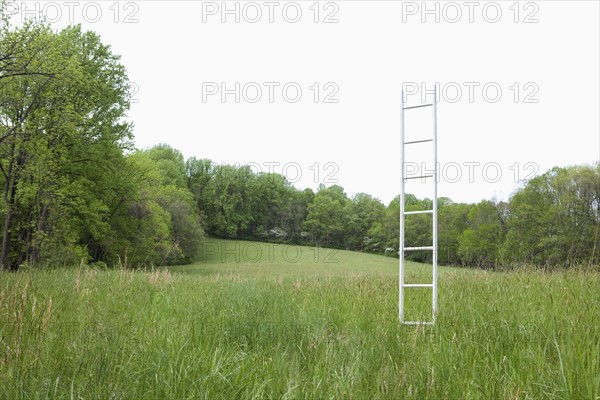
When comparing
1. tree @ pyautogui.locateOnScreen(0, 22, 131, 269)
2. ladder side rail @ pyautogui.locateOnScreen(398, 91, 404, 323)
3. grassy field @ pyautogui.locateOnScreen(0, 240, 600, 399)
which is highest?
tree @ pyautogui.locateOnScreen(0, 22, 131, 269)

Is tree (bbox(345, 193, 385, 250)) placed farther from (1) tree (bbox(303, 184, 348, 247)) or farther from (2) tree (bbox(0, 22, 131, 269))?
(2) tree (bbox(0, 22, 131, 269))

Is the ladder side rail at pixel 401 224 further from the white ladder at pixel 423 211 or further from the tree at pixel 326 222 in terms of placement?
the tree at pixel 326 222

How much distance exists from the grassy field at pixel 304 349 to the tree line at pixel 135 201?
5.29 ft

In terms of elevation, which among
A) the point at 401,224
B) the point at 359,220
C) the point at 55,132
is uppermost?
the point at 55,132

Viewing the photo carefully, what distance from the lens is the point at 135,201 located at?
3114cm

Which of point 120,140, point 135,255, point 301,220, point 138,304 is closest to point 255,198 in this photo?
point 301,220

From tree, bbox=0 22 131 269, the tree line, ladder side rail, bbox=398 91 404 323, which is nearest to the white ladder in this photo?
ladder side rail, bbox=398 91 404 323

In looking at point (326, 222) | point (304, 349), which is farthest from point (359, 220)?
point (304, 349)

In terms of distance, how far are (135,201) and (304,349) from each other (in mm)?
29195

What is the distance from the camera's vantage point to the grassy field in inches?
111

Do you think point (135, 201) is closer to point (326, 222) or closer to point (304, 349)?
point (304, 349)

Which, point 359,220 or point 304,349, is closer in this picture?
point 304,349

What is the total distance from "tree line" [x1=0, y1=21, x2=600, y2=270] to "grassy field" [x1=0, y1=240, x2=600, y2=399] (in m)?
1.61

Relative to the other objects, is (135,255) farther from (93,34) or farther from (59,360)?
(59,360)
